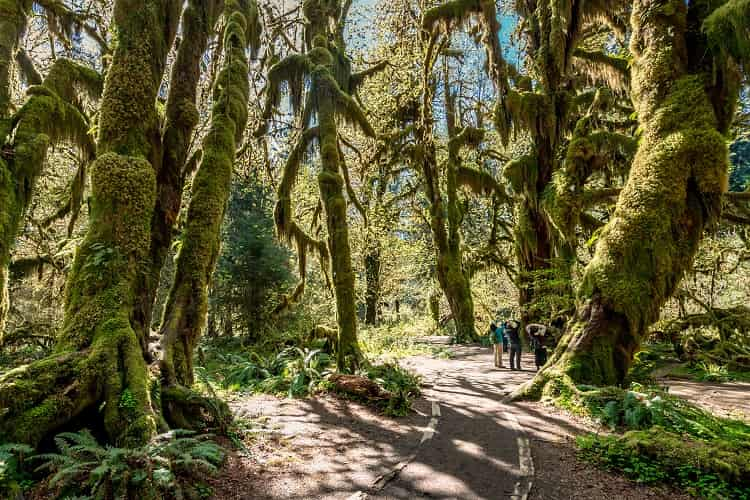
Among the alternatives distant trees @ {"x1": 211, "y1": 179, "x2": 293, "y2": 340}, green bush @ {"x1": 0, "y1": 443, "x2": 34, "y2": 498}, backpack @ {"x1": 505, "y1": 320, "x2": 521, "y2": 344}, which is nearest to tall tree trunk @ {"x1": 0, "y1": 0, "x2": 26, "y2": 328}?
green bush @ {"x1": 0, "y1": 443, "x2": 34, "y2": 498}

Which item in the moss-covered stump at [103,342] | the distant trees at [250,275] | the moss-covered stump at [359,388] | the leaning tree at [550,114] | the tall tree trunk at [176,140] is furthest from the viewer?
the distant trees at [250,275]

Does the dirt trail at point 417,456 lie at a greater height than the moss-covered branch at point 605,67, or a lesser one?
lesser

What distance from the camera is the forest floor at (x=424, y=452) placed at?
14.8 ft

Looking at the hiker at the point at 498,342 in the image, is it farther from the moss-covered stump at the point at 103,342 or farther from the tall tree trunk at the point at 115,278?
the moss-covered stump at the point at 103,342

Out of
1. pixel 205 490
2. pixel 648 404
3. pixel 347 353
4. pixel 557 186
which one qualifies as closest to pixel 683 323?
pixel 557 186

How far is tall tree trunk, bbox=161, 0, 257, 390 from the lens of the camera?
5965mm

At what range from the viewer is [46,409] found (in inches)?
157

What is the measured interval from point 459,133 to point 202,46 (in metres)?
14.9

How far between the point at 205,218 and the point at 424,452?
500cm

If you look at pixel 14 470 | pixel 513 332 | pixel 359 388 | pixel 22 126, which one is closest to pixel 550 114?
pixel 513 332

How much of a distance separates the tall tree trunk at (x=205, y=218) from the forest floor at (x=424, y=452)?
Answer: 1.36m

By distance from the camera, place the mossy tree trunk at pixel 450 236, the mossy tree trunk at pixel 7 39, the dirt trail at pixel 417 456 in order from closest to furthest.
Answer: the dirt trail at pixel 417 456, the mossy tree trunk at pixel 7 39, the mossy tree trunk at pixel 450 236

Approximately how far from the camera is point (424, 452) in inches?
227

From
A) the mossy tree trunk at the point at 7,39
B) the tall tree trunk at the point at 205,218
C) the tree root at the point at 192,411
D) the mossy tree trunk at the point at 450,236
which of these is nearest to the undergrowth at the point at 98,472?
the tree root at the point at 192,411
